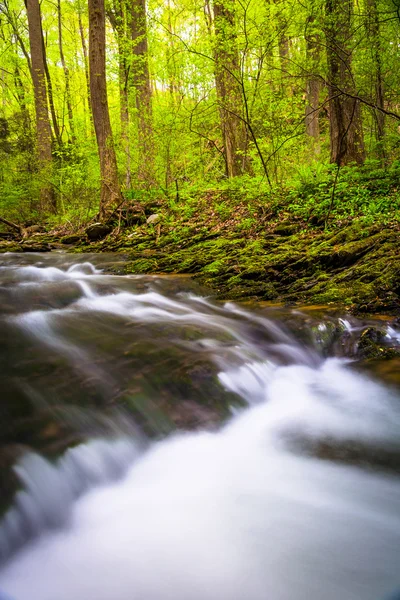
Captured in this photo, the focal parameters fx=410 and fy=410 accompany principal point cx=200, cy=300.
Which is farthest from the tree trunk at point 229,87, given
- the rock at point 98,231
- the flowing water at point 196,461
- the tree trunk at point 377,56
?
the flowing water at point 196,461

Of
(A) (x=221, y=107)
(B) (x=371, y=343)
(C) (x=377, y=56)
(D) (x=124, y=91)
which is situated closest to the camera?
(B) (x=371, y=343)

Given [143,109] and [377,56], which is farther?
[143,109]

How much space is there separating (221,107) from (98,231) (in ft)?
12.8

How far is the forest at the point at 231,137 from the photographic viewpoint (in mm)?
6430

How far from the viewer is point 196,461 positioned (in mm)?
2516

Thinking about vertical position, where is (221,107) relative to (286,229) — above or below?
above

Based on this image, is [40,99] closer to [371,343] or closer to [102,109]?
[102,109]

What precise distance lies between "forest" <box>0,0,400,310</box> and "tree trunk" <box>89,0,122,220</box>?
0.03 meters

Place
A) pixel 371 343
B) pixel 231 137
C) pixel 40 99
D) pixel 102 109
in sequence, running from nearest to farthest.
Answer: pixel 371 343 → pixel 102 109 → pixel 231 137 → pixel 40 99

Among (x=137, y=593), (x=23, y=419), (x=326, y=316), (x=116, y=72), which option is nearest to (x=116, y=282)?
(x=326, y=316)

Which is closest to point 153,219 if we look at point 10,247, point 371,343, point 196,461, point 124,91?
point 10,247

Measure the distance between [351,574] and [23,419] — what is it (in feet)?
6.27

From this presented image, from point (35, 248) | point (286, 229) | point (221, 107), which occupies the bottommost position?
point (286, 229)

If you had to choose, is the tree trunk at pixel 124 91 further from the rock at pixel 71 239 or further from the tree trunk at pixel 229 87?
the tree trunk at pixel 229 87
